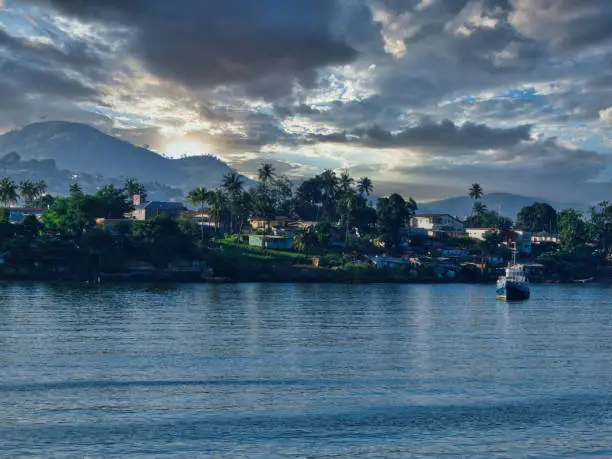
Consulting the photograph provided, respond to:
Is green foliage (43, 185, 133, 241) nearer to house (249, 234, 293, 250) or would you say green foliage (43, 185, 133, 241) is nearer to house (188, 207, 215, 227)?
house (188, 207, 215, 227)

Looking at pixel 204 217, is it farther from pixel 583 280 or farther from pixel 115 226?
pixel 583 280

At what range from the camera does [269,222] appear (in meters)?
176

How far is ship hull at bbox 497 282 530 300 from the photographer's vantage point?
10554 cm

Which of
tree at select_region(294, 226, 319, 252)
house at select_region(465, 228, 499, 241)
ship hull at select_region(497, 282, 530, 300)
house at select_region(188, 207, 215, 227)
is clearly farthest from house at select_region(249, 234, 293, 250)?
house at select_region(465, 228, 499, 241)

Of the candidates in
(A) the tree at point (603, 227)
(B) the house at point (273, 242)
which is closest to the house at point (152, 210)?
(B) the house at point (273, 242)

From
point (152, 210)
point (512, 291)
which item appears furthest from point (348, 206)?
point (512, 291)

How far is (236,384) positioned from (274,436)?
918 cm

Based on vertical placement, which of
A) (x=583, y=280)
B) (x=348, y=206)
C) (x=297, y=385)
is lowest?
(x=297, y=385)

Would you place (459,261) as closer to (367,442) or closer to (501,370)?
(501,370)

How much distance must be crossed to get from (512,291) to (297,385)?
252 feet

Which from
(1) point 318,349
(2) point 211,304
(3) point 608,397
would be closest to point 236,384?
(1) point 318,349

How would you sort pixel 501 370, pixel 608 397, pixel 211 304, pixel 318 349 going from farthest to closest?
pixel 211 304
pixel 318 349
pixel 501 370
pixel 608 397

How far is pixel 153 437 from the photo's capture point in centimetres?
2730

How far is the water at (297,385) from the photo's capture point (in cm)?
2717
